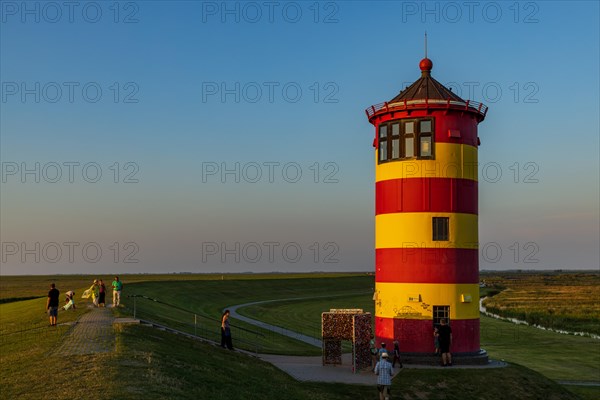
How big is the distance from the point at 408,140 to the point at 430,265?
20.1 feet

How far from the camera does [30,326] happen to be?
1216 inches

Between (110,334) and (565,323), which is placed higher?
(110,334)

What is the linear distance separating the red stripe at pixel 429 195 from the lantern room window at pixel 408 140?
4.14 ft

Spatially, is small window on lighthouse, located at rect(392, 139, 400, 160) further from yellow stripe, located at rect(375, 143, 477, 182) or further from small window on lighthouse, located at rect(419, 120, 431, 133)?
small window on lighthouse, located at rect(419, 120, 431, 133)

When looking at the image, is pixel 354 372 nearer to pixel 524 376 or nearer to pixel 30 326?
pixel 524 376

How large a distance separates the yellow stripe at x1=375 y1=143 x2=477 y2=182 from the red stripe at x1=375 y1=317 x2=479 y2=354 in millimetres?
6893

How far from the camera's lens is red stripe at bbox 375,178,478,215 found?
27750mm

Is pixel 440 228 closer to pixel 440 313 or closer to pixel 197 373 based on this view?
pixel 440 313

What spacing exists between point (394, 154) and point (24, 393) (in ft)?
62.5

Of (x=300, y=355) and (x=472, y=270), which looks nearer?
(x=472, y=270)

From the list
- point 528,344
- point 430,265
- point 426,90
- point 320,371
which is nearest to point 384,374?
point 320,371

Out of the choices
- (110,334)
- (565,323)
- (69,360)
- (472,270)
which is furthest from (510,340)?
(69,360)

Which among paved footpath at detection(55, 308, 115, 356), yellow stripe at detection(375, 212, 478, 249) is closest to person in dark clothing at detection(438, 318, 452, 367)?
yellow stripe at detection(375, 212, 478, 249)

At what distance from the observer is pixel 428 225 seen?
27.7m
